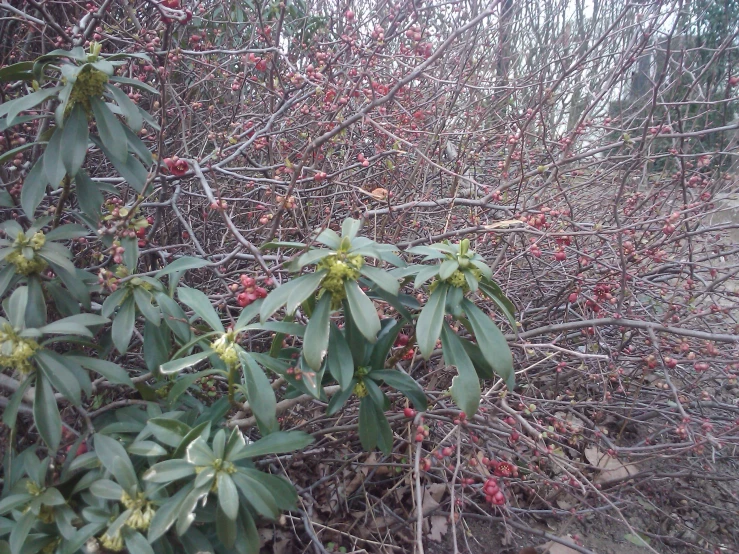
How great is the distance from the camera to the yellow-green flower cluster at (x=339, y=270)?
1327 mm

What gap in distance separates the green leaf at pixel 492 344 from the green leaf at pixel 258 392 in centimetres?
61

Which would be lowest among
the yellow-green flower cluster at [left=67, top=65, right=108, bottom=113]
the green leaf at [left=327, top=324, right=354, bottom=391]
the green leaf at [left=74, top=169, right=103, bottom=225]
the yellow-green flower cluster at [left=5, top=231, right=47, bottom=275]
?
the green leaf at [left=327, top=324, right=354, bottom=391]

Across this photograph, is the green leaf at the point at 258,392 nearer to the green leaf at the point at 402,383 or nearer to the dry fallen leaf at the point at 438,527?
the green leaf at the point at 402,383

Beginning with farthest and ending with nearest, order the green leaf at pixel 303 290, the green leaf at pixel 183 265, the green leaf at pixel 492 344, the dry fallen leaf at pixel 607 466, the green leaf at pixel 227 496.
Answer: the dry fallen leaf at pixel 607 466
the green leaf at pixel 183 265
the green leaf at pixel 492 344
the green leaf at pixel 303 290
the green leaf at pixel 227 496

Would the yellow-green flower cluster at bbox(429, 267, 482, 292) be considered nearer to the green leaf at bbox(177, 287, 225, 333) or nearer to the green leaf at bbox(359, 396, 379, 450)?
the green leaf at bbox(359, 396, 379, 450)

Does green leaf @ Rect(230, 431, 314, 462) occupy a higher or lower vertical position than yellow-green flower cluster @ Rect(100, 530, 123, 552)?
higher

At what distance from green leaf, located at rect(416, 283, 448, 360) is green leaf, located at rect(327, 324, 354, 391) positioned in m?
0.22

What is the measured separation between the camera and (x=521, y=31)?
5.07 meters

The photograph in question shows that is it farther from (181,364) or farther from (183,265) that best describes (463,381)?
(183,265)

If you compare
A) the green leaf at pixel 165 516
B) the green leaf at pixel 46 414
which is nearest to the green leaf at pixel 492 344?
the green leaf at pixel 165 516

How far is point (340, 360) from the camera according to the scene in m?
1.42

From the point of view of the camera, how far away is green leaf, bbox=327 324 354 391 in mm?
1392

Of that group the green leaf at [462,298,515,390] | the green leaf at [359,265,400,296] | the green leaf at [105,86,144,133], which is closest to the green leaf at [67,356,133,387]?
the green leaf at [105,86,144,133]

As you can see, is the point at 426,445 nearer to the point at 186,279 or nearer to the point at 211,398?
the point at 211,398
